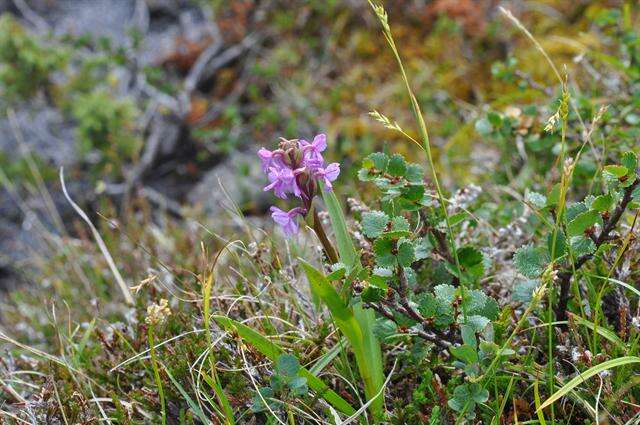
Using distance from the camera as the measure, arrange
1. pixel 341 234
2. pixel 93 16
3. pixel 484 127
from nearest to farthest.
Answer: pixel 341 234 → pixel 484 127 → pixel 93 16

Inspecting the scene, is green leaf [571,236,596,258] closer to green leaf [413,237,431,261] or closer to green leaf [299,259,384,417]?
green leaf [413,237,431,261]

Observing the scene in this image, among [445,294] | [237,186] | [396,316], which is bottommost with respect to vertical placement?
[237,186]

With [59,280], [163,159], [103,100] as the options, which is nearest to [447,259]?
[59,280]

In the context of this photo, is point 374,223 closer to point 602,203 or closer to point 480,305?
point 480,305

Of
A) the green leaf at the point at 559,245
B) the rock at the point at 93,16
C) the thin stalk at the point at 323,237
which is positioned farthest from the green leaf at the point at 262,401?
the rock at the point at 93,16

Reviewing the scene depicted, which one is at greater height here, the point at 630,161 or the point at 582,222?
the point at 630,161

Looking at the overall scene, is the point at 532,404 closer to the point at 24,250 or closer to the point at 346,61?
the point at 346,61

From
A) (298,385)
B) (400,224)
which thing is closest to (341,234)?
(400,224)

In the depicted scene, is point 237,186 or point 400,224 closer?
point 400,224
